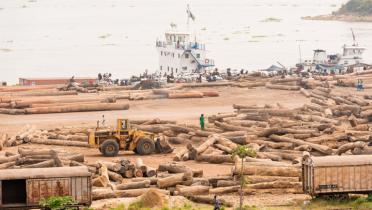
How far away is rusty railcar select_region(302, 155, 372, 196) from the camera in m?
31.0

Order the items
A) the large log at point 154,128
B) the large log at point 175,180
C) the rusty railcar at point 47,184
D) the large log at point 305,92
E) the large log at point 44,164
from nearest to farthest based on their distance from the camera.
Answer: the rusty railcar at point 47,184 < the large log at point 175,180 < the large log at point 44,164 < the large log at point 154,128 < the large log at point 305,92

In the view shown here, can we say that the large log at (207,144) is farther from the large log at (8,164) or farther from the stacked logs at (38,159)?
the large log at (8,164)

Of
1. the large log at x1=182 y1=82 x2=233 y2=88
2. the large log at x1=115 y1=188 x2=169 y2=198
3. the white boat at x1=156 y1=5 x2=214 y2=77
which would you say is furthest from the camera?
the white boat at x1=156 y1=5 x2=214 y2=77

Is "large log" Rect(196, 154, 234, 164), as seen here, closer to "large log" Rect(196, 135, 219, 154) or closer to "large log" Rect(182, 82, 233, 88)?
"large log" Rect(196, 135, 219, 154)

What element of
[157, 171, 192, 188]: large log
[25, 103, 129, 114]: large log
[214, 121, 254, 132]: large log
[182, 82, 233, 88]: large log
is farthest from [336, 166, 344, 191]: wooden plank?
[182, 82, 233, 88]: large log

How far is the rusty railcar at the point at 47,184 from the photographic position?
2930cm

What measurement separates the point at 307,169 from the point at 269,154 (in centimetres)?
876

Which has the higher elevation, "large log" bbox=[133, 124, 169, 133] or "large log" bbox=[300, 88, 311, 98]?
"large log" bbox=[300, 88, 311, 98]

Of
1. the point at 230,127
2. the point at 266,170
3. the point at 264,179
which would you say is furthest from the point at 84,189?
the point at 230,127

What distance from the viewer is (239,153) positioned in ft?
105

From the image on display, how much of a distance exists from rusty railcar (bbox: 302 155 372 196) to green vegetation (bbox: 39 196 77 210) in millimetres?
7732

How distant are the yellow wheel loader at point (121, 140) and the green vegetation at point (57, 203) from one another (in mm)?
13149

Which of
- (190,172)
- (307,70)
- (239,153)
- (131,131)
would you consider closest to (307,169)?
(239,153)

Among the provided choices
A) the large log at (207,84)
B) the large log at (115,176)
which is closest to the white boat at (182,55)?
the large log at (207,84)
